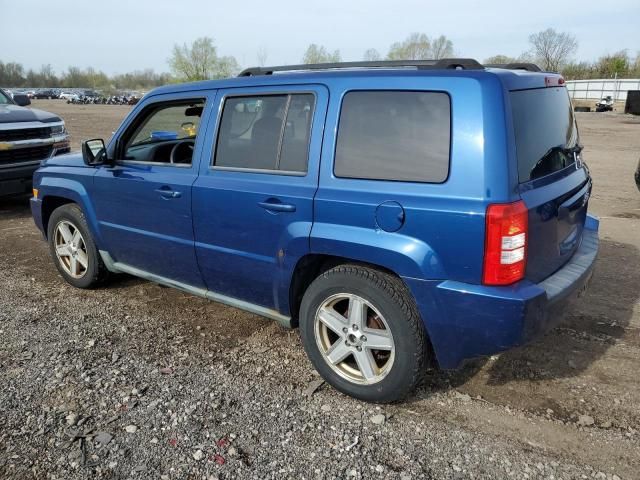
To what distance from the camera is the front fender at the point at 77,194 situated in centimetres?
460

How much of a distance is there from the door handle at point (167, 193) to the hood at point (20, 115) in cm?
523

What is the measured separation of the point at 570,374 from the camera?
3430mm

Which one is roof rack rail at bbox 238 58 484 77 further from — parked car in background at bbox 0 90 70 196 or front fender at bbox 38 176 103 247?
parked car in background at bbox 0 90 70 196

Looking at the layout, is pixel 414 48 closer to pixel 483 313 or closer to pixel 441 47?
pixel 441 47

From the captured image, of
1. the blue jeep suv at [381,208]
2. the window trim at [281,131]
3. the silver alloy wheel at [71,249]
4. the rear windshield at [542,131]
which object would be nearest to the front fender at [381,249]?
the blue jeep suv at [381,208]

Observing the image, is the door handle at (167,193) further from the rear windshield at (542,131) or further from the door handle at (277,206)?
the rear windshield at (542,131)

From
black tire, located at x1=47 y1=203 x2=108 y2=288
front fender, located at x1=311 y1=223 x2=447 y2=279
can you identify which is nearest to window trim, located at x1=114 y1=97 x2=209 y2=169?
black tire, located at x1=47 y1=203 x2=108 y2=288

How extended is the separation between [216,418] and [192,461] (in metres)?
0.36

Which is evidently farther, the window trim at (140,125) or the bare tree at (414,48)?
the bare tree at (414,48)

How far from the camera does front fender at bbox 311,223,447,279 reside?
2.71 meters

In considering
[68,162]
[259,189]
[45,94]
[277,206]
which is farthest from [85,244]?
[45,94]

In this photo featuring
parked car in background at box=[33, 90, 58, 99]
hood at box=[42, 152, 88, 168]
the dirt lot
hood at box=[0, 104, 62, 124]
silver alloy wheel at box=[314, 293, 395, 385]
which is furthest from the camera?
parked car in background at box=[33, 90, 58, 99]

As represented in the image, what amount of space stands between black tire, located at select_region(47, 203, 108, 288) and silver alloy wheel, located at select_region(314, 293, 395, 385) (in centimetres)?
250

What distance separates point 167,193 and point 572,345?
3.03m
